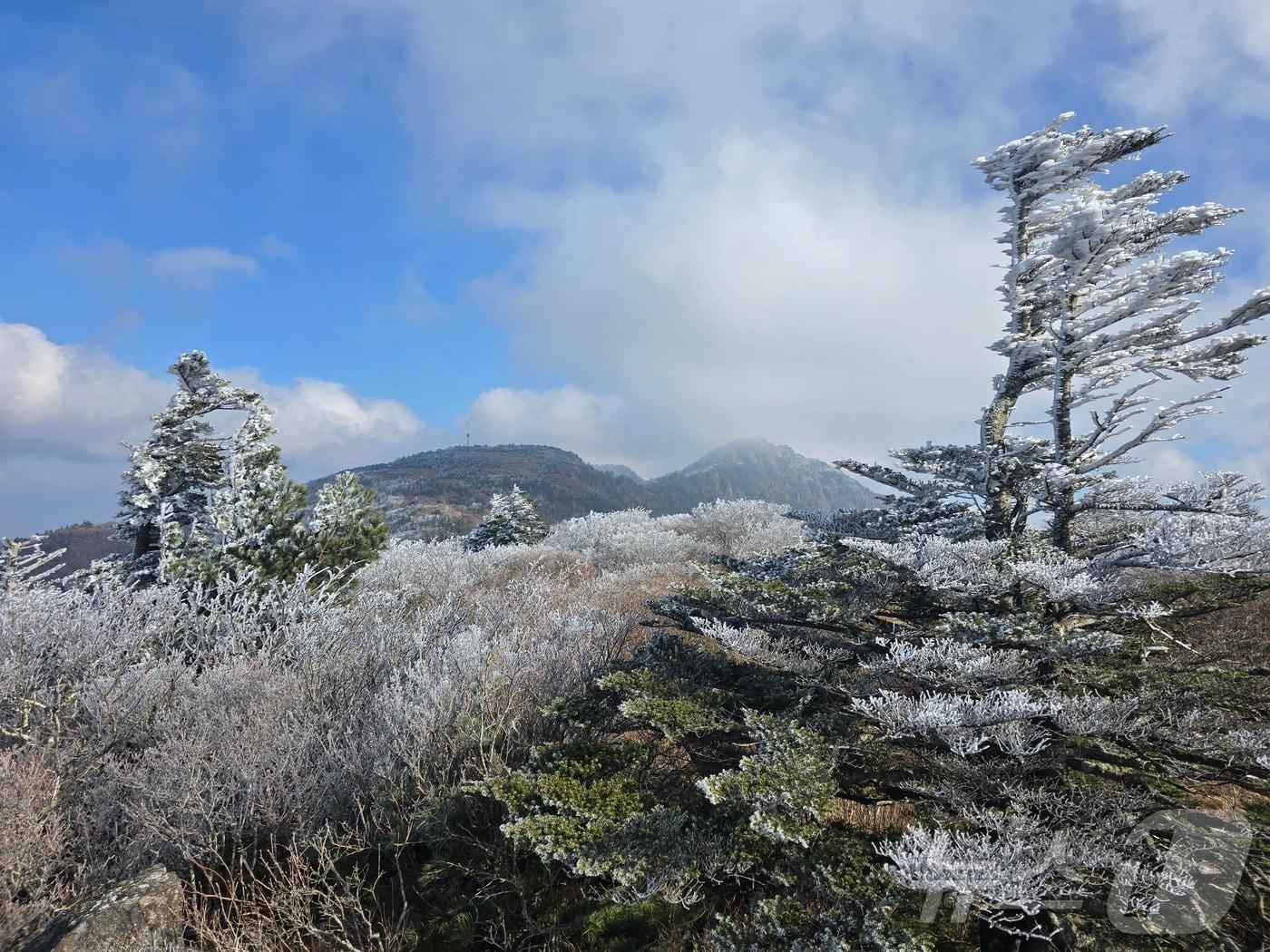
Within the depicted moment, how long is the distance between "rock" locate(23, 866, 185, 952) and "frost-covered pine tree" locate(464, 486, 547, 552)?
85.4ft

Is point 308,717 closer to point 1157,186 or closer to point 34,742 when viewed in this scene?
point 34,742

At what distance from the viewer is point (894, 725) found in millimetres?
3145

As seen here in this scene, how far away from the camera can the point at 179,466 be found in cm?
1540

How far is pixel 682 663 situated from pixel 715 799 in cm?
208

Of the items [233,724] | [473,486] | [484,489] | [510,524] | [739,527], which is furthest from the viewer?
[473,486]

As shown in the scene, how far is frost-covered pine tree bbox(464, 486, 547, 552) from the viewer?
3059 cm

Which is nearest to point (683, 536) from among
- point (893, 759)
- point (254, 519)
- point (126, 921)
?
point (254, 519)

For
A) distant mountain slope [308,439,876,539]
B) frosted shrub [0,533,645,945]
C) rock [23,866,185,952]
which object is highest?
distant mountain slope [308,439,876,539]

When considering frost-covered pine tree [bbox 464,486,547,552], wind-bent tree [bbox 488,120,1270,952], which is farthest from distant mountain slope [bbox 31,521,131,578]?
wind-bent tree [bbox 488,120,1270,952]

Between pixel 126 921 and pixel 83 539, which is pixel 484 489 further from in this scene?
pixel 126 921

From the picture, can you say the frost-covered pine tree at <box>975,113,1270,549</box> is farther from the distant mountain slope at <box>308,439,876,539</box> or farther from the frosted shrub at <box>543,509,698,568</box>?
the distant mountain slope at <box>308,439,876,539</box>

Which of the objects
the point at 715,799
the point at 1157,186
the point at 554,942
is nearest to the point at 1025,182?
the point at 1157,186

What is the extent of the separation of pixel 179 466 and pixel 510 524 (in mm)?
16620

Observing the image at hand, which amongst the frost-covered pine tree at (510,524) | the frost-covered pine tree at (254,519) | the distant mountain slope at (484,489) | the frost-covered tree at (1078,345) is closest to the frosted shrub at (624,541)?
the frost-covered pine tree at (510,524)
